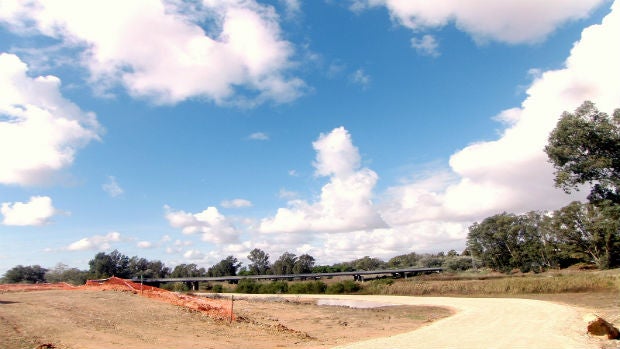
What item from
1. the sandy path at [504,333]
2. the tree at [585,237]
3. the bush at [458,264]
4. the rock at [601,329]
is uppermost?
the tree at [585,237]

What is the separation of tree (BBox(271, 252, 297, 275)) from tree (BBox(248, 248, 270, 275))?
10.8m

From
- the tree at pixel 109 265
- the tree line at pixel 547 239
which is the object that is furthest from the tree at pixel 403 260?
the tree at pixel 109 265

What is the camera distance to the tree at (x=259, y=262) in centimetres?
17650

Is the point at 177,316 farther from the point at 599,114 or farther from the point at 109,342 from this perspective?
the point at 599,114

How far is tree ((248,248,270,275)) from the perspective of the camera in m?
176

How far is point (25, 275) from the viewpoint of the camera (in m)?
128

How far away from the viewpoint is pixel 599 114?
164 feet

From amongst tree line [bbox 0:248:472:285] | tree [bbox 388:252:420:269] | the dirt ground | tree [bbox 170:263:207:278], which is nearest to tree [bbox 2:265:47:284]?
tree line [bbox 0:248:472:285]

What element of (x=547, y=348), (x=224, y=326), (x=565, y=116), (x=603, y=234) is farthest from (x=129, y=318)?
(x=603, y=234)

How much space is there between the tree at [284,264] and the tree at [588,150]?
11744cm

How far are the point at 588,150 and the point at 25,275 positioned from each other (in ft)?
479

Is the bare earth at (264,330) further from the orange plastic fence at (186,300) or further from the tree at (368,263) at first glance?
the tree at (368,263)

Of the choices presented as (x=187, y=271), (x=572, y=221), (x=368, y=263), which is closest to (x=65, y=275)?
(x=187, y=271)

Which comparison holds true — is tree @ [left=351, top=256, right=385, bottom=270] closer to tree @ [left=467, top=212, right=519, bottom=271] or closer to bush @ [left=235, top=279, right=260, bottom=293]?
tree @ [left=467, top=212, right=519, bottom=271]
